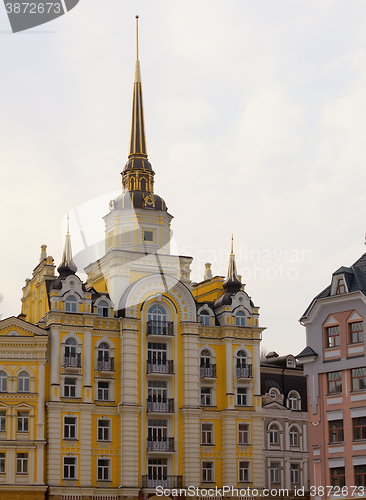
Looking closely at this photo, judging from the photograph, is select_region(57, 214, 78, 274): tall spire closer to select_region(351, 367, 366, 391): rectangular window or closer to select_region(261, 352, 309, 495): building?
select_region(261, 352, 309, 495): building

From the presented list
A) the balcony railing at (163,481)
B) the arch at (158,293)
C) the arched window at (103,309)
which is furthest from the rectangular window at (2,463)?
the arch at (158,293)

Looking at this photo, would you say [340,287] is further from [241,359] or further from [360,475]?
[241,359]

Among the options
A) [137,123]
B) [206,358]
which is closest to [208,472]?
[206,358]

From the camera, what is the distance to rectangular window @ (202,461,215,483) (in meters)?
63.8

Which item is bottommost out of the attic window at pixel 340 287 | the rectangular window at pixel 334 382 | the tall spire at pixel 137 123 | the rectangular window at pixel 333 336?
the rectangular window at pixel 334 382

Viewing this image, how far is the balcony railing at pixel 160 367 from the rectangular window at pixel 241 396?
5.48 m

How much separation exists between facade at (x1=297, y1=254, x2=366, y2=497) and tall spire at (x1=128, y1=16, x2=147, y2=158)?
2690 centimetres

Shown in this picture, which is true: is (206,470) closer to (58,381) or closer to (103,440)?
(103,440)

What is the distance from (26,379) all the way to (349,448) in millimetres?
23765

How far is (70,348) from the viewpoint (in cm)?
6159

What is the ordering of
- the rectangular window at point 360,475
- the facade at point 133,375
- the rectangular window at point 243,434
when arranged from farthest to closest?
the rectangular window at point 243,434 < the facade at point 133,375 < the rectangular window at point 360,475

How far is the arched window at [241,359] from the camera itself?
66.4m

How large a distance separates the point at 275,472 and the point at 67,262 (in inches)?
890

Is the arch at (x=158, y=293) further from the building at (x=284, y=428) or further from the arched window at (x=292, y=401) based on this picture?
the arched window at (x=292, y=401)
